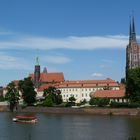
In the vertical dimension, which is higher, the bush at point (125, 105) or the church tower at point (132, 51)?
the church tower at point (132, 51)

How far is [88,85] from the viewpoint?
173m

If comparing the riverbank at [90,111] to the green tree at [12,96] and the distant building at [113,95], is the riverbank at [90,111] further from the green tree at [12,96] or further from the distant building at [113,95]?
the distant building at [113,95]

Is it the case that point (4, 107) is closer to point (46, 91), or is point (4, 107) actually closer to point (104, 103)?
point (46, 91)

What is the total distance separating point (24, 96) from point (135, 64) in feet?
210

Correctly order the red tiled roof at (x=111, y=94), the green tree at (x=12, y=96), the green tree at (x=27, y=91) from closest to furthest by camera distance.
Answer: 1. the green tree at (x=12, y=96)
2. the green tree at (x=27, y=91)
3. the red tiled roof at (x=111, y=94)

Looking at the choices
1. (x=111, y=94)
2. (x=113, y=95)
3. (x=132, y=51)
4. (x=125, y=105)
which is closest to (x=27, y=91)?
(x=111, y=94)

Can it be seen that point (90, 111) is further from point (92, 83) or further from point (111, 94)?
point (92, 83)

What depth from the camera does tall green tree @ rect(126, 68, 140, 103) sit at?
113562 mm

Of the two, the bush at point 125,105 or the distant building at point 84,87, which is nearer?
the bush at point 125,105

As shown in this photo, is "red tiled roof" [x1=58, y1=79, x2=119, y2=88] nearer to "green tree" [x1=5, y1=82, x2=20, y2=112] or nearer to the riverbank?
"green tree" [x1=5, y1=82, x2=20, y2=112]

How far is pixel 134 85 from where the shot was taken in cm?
11450

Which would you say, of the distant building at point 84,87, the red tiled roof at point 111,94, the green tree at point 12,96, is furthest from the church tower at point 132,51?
the green tree at point 12,96

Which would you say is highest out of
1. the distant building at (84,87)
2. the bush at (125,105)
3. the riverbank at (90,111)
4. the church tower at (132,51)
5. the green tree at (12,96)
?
the church tower at (132,51)

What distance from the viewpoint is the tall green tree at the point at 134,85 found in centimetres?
11356
